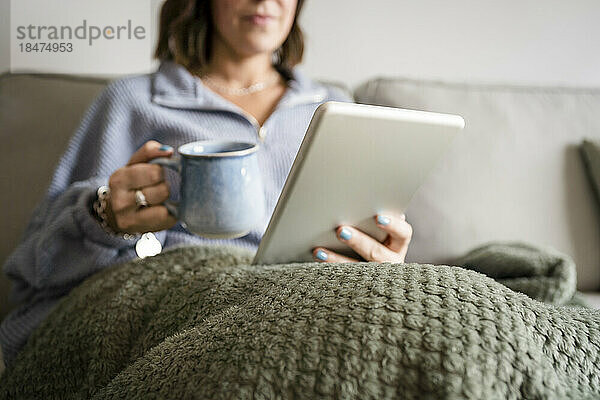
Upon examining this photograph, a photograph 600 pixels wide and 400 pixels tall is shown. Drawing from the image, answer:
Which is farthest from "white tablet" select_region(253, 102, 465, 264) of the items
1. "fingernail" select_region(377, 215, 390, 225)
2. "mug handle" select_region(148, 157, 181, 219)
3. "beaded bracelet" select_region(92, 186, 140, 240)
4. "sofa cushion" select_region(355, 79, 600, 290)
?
"sofa cushion" select_region(355, 79, 600, 290)

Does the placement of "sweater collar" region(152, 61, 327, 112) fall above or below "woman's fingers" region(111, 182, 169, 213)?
above

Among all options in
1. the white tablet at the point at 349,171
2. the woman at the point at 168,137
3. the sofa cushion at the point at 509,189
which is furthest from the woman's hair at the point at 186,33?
the white tablet at the point at 349,171

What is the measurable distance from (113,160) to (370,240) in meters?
0.49

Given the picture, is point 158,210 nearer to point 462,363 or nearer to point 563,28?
point 462,363

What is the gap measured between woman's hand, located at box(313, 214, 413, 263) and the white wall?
2.55ft

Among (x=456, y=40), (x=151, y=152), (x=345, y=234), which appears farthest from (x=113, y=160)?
(x=456, y=40)

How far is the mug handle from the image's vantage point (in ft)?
2.31

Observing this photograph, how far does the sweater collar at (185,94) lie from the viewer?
40.7 inches

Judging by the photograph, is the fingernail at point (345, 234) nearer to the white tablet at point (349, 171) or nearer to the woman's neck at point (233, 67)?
the white tablet at point (349, 171)

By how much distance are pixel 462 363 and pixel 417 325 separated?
0.04 meters

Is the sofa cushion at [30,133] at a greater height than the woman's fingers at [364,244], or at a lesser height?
lesser

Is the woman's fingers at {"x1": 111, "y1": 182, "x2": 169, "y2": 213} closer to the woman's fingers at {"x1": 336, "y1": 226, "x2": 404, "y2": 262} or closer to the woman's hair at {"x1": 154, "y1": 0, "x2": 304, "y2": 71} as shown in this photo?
the woman's fingers at {"x1": 336, "y1": 226, "x2": 404, "y2": 262}

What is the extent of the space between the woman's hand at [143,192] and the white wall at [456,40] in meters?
0.76

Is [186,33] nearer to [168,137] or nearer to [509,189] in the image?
[168,137]
